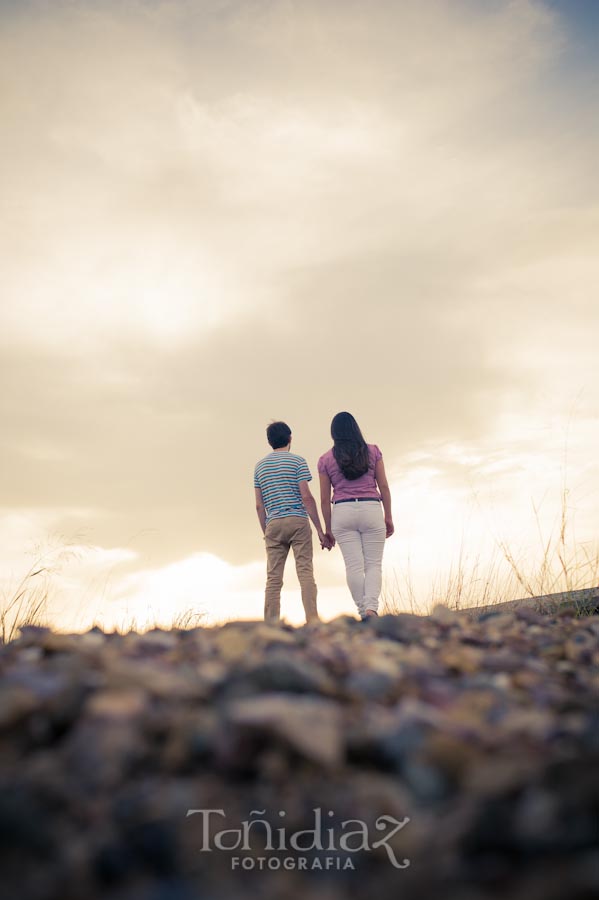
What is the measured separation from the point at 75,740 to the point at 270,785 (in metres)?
0.55

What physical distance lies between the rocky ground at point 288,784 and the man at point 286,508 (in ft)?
20.6

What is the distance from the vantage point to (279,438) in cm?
937

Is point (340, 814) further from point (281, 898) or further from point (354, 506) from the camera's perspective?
point (354, 506)

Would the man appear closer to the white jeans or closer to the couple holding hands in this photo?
the couple holding hands

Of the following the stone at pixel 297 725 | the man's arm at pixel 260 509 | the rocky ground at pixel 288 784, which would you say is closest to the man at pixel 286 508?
the man's arm at pixel 260 509

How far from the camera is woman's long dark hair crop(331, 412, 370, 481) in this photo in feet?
26.9

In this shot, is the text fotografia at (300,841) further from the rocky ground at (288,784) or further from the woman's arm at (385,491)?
the woman's arm at (385,491)

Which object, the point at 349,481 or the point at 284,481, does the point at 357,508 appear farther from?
the point at 284,481

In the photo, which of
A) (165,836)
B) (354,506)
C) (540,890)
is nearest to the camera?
(540,890)

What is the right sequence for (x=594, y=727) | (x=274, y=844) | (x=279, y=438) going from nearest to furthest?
(x=274, y=844) → (x=594, y=727) → (x=279, y=438)

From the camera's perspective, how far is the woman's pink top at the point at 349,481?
8297mm

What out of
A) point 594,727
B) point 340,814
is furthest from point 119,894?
point 594,727

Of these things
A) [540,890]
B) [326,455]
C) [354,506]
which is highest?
[326,455]

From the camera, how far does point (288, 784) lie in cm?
199
